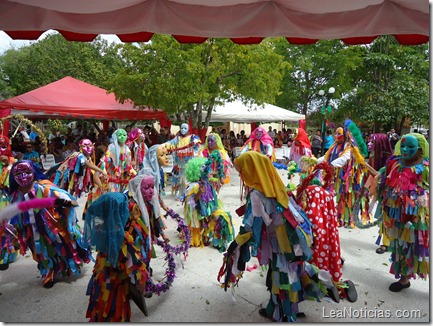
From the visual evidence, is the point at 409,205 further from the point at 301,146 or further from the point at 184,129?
the point at 184,129

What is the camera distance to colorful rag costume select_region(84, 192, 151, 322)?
9.87 feet

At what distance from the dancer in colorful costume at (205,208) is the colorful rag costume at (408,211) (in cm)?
232

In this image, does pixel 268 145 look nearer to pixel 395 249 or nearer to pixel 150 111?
pixel 395 249

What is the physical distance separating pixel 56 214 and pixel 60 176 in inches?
78.3

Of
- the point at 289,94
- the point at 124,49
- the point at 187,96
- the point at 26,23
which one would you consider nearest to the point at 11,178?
the point at 26,23

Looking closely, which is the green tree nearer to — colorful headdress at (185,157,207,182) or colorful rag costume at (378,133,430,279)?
colorful headdress at (185,157,207,182)

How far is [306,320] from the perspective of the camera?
3484 mm

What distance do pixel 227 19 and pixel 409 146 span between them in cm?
243

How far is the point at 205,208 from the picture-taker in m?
5.27

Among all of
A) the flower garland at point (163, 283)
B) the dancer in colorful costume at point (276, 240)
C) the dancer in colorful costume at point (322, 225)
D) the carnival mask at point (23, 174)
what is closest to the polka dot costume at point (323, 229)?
the dancer in colorful costume at point (322, 225)

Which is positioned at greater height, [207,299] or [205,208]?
[205,208]

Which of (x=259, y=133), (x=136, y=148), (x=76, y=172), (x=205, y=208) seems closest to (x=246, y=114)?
(x=259, y=133)

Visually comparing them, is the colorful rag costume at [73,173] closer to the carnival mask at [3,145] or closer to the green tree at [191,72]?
the carnival mask at [3,145]

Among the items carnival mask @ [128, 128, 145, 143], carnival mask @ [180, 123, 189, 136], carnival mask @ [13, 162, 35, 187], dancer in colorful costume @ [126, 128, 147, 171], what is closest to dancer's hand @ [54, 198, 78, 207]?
carnival mask @ [13, 162, 35, 187]
